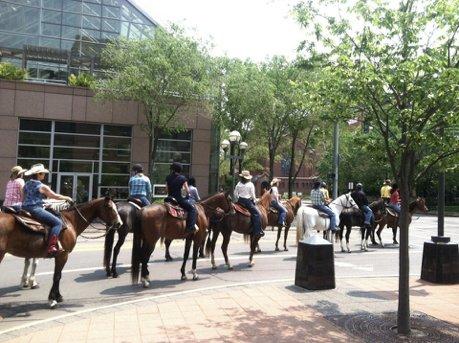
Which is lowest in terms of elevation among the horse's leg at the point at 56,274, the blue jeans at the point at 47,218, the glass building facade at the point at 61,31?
the horse's leg at the point at 56,274

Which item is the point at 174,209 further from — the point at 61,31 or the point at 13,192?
the point at 61,31

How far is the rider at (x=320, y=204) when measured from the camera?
14773 millimetres

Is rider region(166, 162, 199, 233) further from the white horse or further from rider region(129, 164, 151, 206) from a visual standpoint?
the white horse

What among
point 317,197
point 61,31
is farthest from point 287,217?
point 61,31

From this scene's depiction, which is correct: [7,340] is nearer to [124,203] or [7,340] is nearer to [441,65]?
[124,203]

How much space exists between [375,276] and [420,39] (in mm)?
6319

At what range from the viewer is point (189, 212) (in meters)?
9.99

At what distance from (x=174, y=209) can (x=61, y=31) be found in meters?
26.9

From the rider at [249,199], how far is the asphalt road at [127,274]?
1041 millimetres

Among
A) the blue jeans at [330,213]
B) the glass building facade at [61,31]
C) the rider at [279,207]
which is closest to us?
the blue jeans at [330,213]

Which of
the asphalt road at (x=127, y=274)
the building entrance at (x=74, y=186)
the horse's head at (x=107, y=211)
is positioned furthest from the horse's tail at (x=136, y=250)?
the building entrance at (x=74, y=186)

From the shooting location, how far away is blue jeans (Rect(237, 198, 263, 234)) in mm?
12242

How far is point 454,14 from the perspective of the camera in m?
6.11

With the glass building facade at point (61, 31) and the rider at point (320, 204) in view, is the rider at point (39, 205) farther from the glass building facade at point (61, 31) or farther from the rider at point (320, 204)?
the glass building facade at point (61, 31)
